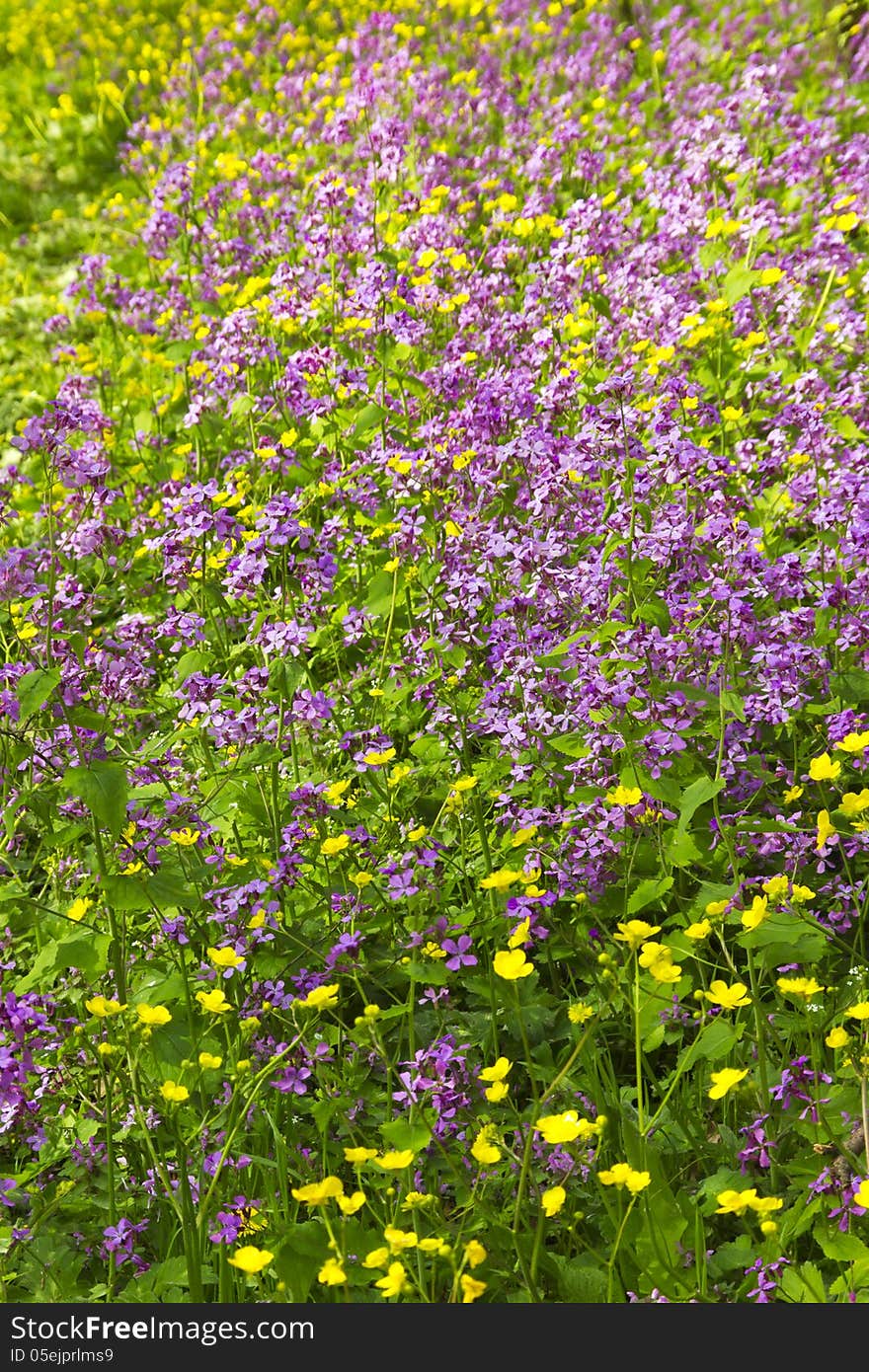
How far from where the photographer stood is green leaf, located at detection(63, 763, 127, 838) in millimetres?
2371

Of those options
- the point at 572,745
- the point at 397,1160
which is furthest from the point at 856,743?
the point at 397,1160

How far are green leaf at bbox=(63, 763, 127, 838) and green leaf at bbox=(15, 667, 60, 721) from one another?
144mm

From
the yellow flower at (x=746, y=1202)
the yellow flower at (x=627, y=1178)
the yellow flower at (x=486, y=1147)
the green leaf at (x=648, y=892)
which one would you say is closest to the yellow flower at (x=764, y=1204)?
the yellow flower at (x=746, y=1202)

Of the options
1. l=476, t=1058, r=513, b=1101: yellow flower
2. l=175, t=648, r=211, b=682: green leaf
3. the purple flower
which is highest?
l=175, t=648, r=211, b=682: green leaf

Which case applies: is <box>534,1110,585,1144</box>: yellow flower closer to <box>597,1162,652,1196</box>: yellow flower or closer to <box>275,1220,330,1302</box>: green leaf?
<box>597,1162,652,1196</box>: yellow flower

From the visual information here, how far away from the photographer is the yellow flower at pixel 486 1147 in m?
1.99

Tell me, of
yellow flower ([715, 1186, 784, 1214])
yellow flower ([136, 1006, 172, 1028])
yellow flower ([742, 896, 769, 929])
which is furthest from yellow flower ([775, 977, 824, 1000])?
yellow flower ([136, 1006, 172, 1028])

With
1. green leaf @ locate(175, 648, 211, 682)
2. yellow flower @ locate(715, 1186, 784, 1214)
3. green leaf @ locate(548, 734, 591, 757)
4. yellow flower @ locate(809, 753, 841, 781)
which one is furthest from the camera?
green leaf @ locate(175, 648, 211, 682)

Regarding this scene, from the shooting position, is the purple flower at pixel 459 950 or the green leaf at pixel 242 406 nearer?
the purple flower at pixel 459 950

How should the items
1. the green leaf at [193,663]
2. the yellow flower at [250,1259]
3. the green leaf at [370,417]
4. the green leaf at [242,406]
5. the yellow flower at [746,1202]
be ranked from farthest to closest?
the green leaf at [242,406], the green leaf at [370,417], the green leaf at [193,663], the yellow flower at [746,1202], the yellow flower at [250,1259]

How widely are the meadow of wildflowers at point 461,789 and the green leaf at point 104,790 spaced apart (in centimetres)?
1

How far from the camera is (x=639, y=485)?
118 inches

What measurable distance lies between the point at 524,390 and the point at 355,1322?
248cm

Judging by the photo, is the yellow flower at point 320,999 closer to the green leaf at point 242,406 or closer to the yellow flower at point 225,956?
the yellow flower at point 225,956
